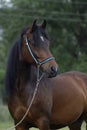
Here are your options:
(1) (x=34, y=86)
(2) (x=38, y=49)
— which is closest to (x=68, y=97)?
(1) (x=34, y=86)

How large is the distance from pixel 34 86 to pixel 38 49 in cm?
70

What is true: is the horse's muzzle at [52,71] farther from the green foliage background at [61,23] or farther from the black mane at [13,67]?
the green foliage background at [61,23]

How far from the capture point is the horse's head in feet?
25.7

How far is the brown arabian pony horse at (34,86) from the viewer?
7.95 m

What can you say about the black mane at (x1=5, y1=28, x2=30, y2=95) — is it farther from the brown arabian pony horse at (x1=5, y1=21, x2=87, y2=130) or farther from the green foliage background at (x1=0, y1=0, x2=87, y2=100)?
the green foliage background at (x1=0, y1=0, x2=87, y2=100)

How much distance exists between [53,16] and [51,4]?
47.1 inches

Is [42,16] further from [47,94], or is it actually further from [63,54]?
[47,94]

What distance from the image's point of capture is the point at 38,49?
26.1 ft

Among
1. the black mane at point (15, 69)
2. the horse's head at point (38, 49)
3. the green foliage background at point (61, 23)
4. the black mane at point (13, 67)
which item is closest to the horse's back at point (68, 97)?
the black mane at point (15, 69)

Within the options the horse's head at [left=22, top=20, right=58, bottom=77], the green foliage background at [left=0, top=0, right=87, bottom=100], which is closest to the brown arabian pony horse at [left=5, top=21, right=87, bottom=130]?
the horse's head at [left=22, top=20, right=58, bottom=77]

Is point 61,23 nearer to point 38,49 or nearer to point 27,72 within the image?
point 27,72

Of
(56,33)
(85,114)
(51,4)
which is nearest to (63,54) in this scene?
(56,33)

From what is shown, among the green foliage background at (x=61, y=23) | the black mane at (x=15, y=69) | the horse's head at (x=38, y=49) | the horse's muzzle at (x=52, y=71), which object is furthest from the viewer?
the green foliage background at (x=61, y=23)

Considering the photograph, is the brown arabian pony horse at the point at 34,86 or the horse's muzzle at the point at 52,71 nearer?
the horse's muzzle at the point at 52,71
